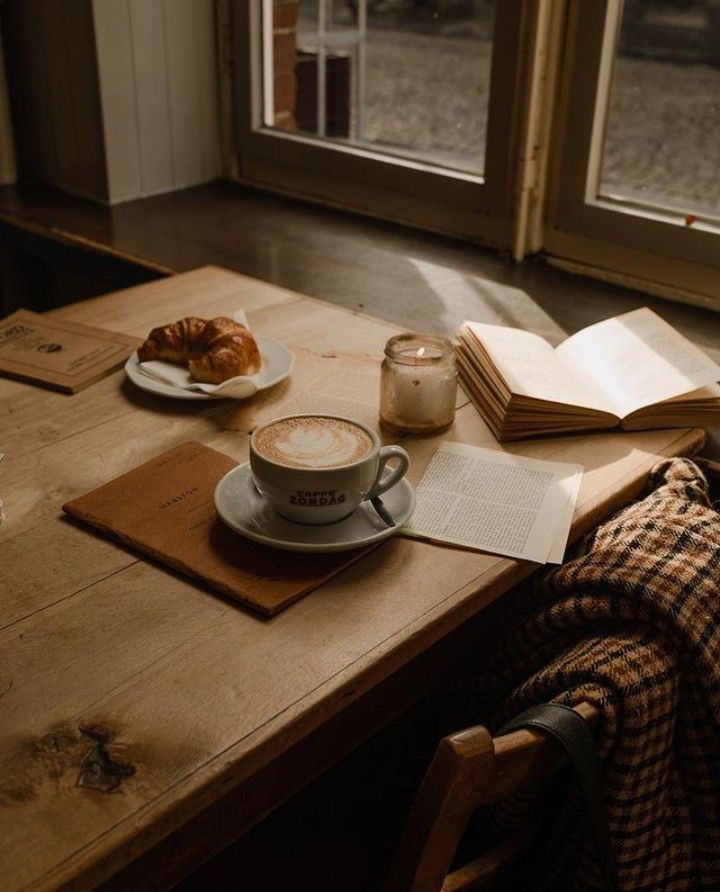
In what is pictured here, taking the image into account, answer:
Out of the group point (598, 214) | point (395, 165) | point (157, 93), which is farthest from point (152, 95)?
point (598, 214)

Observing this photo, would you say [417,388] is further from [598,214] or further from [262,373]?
[598,214]

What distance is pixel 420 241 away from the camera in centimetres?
203

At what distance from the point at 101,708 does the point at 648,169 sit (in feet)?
6.87

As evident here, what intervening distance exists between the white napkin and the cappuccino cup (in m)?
0.21

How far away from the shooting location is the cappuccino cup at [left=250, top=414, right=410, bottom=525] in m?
0.87

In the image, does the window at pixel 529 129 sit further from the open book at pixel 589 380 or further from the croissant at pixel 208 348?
the croissant at pixel 208 348

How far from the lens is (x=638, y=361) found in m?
1.23

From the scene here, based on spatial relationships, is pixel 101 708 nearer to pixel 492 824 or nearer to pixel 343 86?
pixel 492 824

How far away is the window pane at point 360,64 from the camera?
2148mm

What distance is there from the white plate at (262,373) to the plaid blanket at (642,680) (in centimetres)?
43

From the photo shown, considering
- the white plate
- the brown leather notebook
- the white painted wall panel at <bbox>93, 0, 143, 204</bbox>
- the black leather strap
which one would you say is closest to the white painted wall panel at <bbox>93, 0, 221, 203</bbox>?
the white painted wall panel at <bbox>93, 0, 143, 204</bbox>

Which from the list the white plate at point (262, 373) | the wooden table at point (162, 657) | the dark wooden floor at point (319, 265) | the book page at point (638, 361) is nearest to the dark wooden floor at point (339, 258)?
the dark wooden floor at point (319, 265)

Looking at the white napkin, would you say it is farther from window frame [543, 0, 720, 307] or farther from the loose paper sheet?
window frame [543, 0, 720, 307]

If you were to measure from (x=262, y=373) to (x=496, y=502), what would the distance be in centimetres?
38
